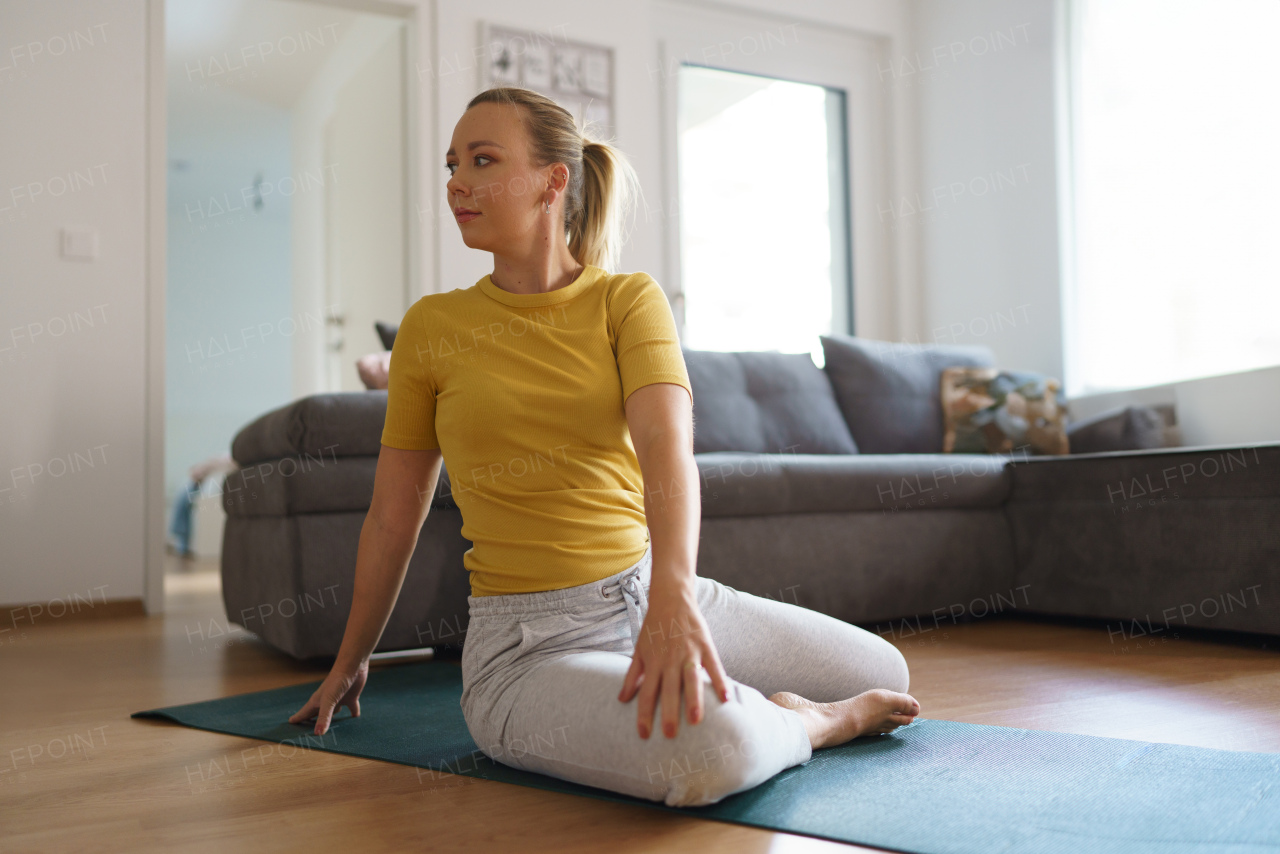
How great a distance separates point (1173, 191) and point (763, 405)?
5.37 ft

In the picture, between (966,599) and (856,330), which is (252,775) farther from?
(856,330)

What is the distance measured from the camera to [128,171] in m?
3.33

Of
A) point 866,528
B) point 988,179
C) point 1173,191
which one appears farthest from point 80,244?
point 1173,191

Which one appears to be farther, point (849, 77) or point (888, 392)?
point (849, 77)

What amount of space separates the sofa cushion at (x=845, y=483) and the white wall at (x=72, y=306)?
203 cm

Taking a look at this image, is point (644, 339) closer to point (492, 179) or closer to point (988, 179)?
point (492, 179)

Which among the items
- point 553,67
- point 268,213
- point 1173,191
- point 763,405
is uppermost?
point 268,213

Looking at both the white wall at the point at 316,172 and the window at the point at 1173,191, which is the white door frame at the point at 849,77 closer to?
the window at the point at 1173,191

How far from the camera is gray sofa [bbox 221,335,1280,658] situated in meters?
2.07

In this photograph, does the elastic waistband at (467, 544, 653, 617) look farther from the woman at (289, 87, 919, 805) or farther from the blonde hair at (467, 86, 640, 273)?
the blonde hair at (467, 86, 640, 273)

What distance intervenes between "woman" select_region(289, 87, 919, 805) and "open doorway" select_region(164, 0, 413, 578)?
283 cm

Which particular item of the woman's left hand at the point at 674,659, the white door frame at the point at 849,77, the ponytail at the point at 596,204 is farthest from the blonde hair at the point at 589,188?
the white door frame at the point at 849,77

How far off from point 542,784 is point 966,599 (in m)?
1.76

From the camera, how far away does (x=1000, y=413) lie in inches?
126
